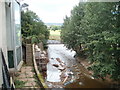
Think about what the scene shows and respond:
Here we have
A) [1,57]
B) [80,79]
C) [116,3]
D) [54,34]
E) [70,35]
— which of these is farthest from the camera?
[54,34]

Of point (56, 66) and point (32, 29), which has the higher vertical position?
point (32, 29)

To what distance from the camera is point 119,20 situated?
4.94 metres

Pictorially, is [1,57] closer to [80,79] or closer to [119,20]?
[119,20]

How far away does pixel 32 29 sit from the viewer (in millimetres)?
9531

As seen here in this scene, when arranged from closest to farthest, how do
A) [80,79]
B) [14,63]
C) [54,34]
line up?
[14,63]
[80,79]
[54,34]

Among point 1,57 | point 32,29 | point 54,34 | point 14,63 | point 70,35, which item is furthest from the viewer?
point 54,34

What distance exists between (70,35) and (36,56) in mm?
5641

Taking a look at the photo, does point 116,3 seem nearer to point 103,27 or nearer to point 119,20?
point 119,20

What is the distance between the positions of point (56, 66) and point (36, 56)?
8.76ft

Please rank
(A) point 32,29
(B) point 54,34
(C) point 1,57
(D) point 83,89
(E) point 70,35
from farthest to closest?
(B) point 54,34 → (E) point 70,35 → (A) point 32,29 → (D) point 83,89 → (C) point 1,57

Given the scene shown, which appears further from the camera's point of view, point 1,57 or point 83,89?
point 83,89

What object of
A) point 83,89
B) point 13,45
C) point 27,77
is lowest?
point 83,89

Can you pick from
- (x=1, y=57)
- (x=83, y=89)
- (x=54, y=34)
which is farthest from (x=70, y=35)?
(x=54, y=34)

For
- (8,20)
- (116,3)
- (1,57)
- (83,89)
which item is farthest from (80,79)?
(1,57)
